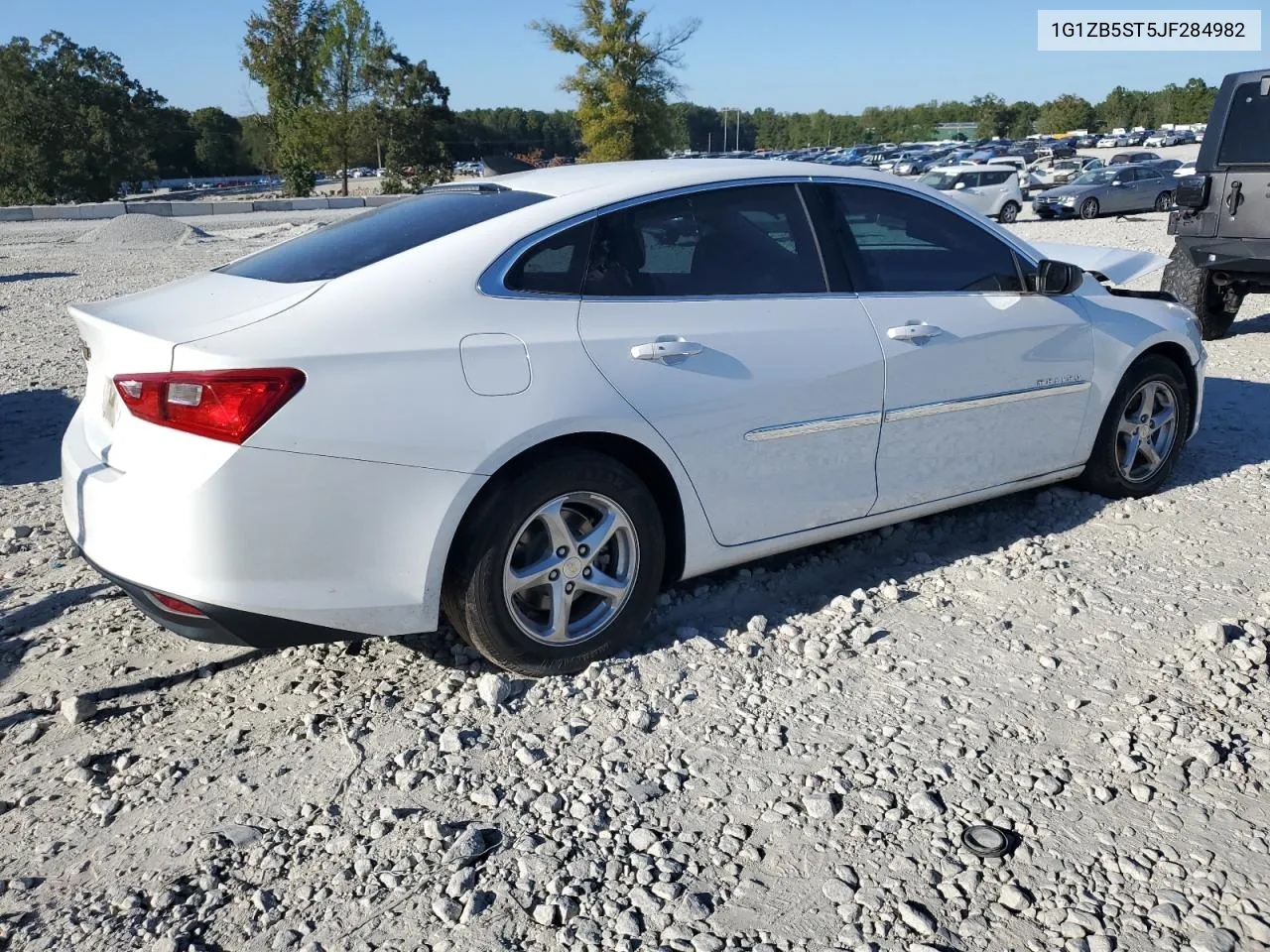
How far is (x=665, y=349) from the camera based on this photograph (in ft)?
11.7

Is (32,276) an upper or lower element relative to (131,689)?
upper

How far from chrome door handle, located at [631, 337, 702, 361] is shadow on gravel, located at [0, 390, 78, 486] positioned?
3.83 meters

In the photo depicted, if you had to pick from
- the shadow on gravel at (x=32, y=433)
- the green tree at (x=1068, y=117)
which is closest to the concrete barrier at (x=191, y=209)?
the shadow on gravel at (x=32, y=433)

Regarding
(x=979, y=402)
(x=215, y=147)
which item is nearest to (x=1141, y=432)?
(x=979, y=402)

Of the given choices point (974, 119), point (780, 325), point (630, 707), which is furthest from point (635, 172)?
point (974, 119)

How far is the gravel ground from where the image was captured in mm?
2506

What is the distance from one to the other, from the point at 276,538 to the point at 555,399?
0.90 m

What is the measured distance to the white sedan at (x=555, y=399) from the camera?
303 centimetres

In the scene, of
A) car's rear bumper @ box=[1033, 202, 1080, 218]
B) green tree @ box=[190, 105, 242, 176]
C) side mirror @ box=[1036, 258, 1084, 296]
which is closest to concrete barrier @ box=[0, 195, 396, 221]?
car's rear bumper @ box=[1033, 202, 1080, 218]

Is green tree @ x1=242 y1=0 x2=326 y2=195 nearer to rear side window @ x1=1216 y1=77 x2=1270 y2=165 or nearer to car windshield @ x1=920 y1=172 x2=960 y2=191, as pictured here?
car windshield @ x1=920 y1=172 x2=960 y2=191

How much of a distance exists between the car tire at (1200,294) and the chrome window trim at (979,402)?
4.94 m

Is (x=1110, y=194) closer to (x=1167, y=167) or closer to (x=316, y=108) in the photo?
(x=1167, y=167)

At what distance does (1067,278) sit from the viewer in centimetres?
465

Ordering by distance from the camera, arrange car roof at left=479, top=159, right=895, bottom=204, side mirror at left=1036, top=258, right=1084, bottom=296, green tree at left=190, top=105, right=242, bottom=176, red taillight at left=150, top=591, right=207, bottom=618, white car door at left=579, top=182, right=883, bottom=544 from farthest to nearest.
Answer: green tree at left=190, top=105, right=242, bottom=176, side mirror at left=1036, top=258, right=1084, bottom=296, car roof at left=479, top=159, right=895, bottom=204, white car door at left=579, top=182, right=883, bottom=544, red taillight at left=150, top=591, right=207, bottom=618
